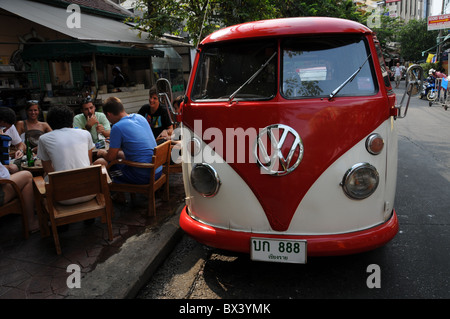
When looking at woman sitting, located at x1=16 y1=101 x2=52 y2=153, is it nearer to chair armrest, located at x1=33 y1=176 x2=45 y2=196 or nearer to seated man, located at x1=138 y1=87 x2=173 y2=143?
chair armrest, located at x1=33 y1=176 x2=45 y2=196

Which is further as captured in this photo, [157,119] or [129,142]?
[157,119]

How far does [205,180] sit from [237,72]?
1.00 m

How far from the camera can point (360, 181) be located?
2.62 m

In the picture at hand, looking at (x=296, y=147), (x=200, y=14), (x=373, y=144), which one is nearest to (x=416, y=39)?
(x=200, y=14)

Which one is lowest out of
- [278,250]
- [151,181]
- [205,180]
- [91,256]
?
[91,256]

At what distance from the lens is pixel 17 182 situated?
146 inches

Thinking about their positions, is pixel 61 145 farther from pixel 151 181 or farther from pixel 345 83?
pixel 345 83

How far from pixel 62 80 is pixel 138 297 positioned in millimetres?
10985

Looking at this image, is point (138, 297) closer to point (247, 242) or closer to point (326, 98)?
point (247, 242)

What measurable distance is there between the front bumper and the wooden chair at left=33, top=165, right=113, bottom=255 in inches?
46.3

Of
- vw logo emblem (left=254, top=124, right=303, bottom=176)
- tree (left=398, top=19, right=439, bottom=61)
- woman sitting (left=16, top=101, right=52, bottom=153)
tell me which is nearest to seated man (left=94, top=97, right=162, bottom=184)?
woman sitting (left=16, top=101, right=52, bottom=153)

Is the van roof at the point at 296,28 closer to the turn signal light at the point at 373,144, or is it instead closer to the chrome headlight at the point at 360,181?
the turn signal light at the point at 373,144

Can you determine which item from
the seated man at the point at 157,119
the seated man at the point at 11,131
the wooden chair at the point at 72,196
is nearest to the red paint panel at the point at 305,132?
the wooden chair at the point at 72,196

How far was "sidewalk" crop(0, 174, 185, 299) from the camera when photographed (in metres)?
2.81
